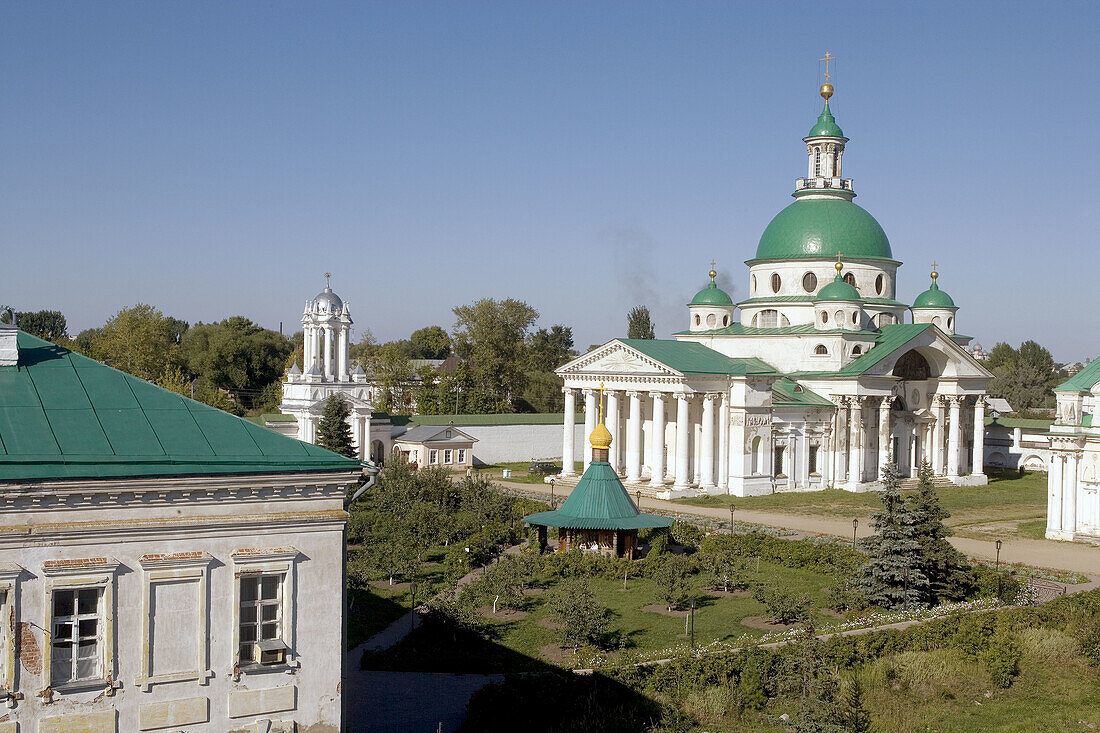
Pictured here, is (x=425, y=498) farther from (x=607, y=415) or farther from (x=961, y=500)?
(x=961, y=500)

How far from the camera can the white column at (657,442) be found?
40.9m

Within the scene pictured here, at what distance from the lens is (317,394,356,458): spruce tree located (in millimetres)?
39062

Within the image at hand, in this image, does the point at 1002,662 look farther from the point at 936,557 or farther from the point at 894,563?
the point at 936,557

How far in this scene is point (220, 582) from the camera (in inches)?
470

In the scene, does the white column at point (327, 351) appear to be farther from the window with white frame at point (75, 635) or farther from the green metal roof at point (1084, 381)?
the window with white frame at point (75, 635)

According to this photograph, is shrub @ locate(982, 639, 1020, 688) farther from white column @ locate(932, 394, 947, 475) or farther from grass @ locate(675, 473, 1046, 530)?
white column @ locate(932, 394, 947, 475)

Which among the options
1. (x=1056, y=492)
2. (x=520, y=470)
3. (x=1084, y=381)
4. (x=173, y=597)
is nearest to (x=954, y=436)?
(x=1084, y=381)

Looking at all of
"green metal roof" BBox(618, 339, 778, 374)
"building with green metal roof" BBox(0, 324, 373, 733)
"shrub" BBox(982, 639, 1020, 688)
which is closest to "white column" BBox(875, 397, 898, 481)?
"green metal roof" BBox(618, 339, 778, 374)

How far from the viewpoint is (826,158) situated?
5038 centimetres

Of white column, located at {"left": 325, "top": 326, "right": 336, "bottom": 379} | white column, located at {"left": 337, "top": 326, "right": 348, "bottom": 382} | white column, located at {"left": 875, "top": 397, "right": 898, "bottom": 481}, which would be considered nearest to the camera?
white column, located at {"left": 875, "top": 397, "right": 898, "bottom": 481}

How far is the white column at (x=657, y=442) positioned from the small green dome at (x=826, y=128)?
16.8 m

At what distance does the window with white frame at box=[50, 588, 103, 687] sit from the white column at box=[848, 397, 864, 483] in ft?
117

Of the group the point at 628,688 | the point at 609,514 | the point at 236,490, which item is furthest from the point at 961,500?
the point at 236,490

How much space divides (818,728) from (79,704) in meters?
8.79
